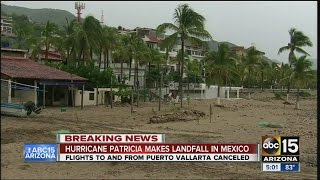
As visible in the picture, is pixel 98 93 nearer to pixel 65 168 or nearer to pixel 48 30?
pixel 48 30

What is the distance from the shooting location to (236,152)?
10.2 m

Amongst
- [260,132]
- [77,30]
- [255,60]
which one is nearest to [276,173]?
[260,132]

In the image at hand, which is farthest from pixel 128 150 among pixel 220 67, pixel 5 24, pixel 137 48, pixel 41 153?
pixel 137 48

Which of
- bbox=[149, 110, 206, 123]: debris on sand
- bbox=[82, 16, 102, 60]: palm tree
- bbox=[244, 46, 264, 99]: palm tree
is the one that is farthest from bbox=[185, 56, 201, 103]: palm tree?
bbox=[149, 110, 206, 123]: debris on sand

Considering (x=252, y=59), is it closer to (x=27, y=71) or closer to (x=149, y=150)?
(x=27, y=71)

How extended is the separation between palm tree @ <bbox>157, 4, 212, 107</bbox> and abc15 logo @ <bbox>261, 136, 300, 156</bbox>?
25.3 m

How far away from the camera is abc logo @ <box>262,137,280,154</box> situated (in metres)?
9.49

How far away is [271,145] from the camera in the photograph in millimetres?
9656

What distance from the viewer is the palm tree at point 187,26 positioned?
34750 millimetres

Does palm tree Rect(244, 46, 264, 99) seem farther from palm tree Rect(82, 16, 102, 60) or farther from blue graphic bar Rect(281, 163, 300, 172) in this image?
blue graphic bar Rect(281, 163, 300, 172)

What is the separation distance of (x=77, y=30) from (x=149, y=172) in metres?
27.3

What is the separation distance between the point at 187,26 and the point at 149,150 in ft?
86.5

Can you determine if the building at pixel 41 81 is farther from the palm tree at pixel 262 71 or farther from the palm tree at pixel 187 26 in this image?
the palm tree at pixel 262 71

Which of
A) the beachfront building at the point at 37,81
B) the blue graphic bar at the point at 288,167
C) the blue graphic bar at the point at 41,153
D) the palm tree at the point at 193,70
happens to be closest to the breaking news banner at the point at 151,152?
the blue graphic bar at the point at 41,153
